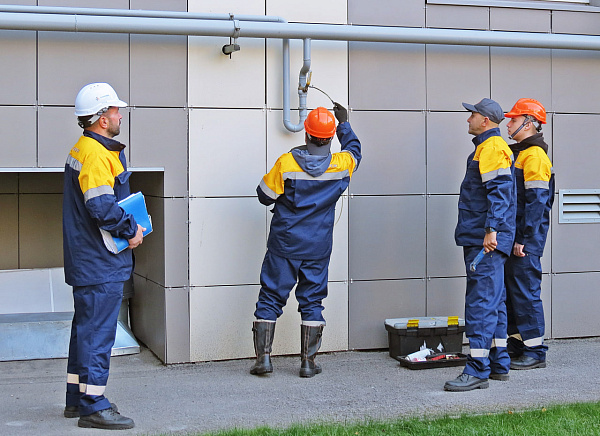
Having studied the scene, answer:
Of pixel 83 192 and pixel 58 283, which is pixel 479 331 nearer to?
pixel 83 192

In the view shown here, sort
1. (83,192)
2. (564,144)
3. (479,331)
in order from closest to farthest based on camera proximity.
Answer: (83,192) < (479,331) < (564,144)

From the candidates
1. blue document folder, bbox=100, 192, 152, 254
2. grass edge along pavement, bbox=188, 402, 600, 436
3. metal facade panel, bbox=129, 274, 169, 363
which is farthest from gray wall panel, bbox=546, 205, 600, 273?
blue document folder, bbox=100, 192, 152, 254

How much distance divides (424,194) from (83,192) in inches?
130

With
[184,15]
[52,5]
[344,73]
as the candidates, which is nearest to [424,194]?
[344,73]

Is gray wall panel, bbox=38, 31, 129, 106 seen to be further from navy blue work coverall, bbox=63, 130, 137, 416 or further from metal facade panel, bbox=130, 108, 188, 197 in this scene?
navy blue work coverall, bbox=63, 130, 137, 416

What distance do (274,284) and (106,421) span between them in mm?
1791

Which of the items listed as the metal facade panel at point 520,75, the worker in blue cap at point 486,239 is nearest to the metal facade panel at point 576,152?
the metal facade panel at point 520,75

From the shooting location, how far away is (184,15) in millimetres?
6156

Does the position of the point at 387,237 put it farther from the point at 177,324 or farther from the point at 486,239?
the point at 177,324

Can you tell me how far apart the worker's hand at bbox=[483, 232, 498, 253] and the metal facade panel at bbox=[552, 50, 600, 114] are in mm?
2216

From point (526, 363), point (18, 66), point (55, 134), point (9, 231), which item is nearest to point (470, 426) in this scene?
point (526, 363)

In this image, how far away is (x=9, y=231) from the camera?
7.53m

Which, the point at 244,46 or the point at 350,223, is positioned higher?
the point at 244,46

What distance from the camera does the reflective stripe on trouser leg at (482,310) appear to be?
5656 millimetres
